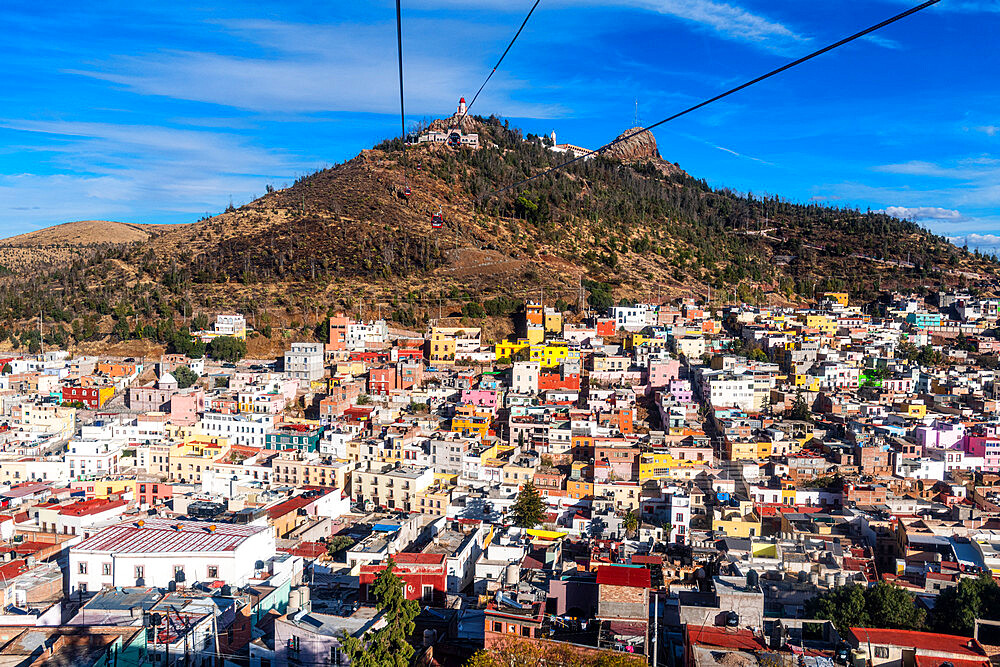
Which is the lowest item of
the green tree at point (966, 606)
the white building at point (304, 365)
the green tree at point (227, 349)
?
the green tree at point (966, 606)

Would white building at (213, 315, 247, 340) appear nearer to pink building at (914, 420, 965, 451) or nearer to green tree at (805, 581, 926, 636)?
pink building at (914, 420, 965, 451)

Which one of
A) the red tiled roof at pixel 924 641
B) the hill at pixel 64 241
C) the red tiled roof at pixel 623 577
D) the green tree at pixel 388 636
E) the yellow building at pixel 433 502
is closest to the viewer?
the green tree at pixel 388 636

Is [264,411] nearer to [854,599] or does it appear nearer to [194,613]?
[194,613]

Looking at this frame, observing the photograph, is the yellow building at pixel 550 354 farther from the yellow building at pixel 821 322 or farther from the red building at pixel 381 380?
the yellow building at pixel 821 322

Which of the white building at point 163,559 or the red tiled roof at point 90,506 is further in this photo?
the red tiled roof at point 90,506

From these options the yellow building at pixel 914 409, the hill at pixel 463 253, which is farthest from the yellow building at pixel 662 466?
the hill at pixel 463 253

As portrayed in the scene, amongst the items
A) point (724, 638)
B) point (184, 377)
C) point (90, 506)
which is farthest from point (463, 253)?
point (724, 638)

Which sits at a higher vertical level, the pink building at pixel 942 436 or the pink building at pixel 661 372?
the pink building at pixel 661 372
